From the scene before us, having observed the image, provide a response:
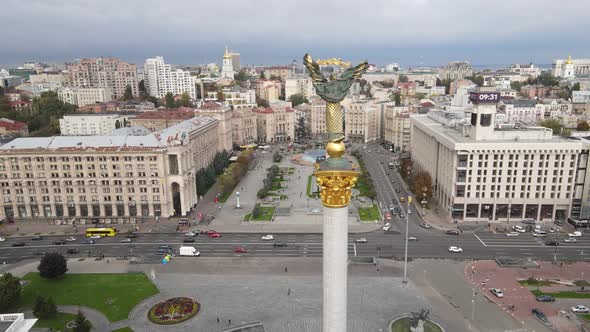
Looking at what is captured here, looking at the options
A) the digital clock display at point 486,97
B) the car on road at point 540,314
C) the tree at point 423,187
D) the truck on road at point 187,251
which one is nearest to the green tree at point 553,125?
the tree at point 423,187

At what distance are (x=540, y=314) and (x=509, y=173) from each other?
1812 inches

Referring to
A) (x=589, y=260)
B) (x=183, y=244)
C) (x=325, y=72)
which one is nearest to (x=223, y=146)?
(x=183, y=244)

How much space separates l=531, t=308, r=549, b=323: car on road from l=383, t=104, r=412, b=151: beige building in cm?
12912

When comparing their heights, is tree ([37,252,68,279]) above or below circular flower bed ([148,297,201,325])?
above

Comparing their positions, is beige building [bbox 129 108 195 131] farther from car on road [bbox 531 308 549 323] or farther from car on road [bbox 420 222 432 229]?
car on road [bbox 531 308 549 323]

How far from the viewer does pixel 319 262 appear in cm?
8156

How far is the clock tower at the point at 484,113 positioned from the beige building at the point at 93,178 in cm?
7041

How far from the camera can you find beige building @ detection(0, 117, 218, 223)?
105938 mm

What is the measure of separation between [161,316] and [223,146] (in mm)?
117295

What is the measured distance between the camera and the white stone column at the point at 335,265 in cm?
3378

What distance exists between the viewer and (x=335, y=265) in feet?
113

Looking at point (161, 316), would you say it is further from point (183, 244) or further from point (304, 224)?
point (304, 224)

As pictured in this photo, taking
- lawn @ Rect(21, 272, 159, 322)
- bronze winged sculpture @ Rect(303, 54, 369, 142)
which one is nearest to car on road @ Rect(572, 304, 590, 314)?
bronze winged sculpture @ Rect(303, 54, 369, 142)

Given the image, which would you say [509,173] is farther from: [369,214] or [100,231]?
[100,231]
